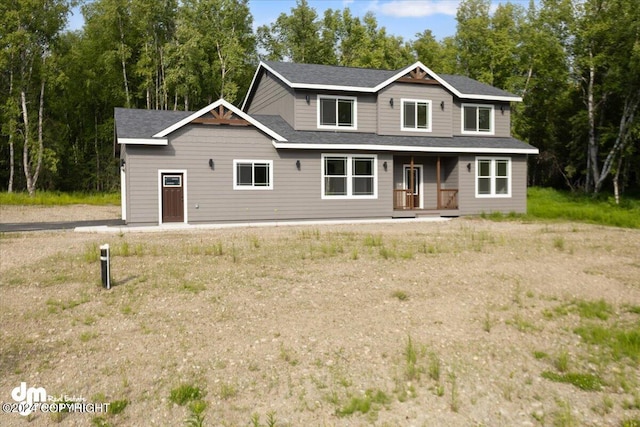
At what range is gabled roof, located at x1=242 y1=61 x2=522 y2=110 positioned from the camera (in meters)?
22.8

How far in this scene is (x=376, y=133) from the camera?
23938 millimetres

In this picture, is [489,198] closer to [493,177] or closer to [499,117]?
[493,177]

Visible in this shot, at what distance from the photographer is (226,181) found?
66.6 feet

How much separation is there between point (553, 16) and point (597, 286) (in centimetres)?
3105

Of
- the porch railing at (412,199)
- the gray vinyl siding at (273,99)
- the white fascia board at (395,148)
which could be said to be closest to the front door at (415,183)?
the porch railing at (412,199)

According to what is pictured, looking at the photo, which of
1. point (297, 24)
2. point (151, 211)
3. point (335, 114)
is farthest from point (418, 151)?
point (297, 24)

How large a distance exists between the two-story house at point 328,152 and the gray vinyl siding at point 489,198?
0.18 feet

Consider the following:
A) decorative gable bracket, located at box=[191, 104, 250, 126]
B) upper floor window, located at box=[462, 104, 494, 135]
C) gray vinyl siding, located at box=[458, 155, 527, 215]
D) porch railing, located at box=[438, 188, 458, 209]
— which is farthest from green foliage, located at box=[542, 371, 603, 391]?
upper floor window, located at box=[462, 104, 494, 135]

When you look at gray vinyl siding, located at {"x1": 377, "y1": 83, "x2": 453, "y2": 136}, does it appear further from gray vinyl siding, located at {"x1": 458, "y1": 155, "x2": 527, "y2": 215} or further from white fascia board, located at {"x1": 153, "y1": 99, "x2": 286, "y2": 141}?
white fascia board, located at {"x1": 153, "y1": 99, "x2": 286, "y2": 141}

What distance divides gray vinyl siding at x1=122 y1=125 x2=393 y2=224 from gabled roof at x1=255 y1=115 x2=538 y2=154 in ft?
2.05

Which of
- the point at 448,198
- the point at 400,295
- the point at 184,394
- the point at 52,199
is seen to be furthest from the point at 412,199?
the point at 52,199

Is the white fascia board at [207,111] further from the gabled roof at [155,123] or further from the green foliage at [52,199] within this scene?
the green foliage at [52,199]

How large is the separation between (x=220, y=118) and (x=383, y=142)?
7.24 m

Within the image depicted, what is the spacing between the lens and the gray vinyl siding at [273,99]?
2341cm
